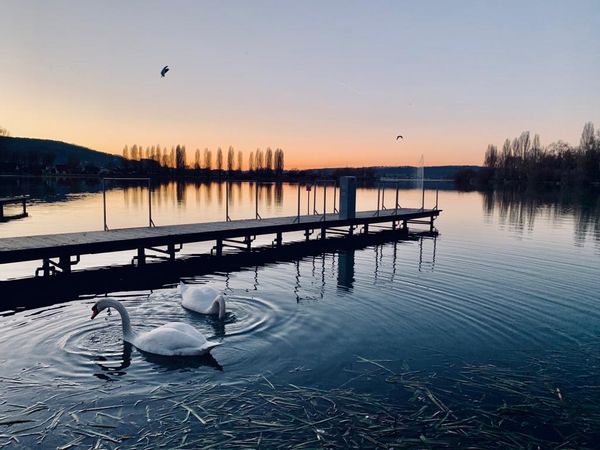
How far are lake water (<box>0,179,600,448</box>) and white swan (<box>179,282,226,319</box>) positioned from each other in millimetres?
283

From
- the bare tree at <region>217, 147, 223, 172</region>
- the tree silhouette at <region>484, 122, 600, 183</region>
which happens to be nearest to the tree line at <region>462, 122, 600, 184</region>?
the tree silhouette at <region>484, 122, 600, 183</region>

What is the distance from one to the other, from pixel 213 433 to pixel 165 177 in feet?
594

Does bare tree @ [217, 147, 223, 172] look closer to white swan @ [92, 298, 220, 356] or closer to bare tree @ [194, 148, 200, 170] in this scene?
bare tree @ [194, 148, 200, 170]

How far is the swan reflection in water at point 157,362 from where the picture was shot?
29.8ft

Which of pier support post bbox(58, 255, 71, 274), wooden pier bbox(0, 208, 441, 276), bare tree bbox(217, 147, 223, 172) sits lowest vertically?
pier support post bbox(58, 255, 71, 274)

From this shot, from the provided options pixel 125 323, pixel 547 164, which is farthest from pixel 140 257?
pixel 547 164

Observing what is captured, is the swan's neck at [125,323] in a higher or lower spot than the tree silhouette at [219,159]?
lower

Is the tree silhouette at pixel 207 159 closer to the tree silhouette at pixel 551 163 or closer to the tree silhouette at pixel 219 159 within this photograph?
the tree silhouette at pixel 219 159

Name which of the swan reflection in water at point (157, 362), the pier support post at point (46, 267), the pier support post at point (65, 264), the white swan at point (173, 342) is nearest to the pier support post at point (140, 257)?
the pier support post at point (65, 264)

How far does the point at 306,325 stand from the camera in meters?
12.0

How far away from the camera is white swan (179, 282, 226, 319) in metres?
12.3

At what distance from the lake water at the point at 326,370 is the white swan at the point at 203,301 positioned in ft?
0.93

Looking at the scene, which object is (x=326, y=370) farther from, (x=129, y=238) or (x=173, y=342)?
(x=129, y=238)

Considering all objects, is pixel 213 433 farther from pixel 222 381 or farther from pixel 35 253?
pixel 35 253
